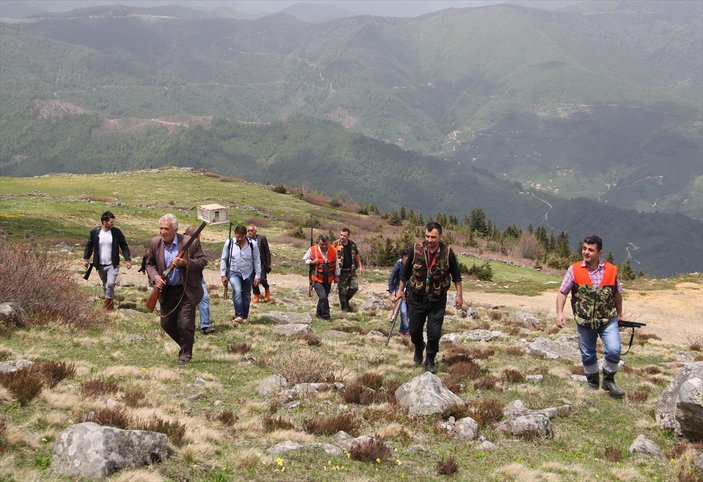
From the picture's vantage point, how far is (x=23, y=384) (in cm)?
735

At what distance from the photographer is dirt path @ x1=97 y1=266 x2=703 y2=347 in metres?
24.5

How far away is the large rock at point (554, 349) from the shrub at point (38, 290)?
10.3 meters

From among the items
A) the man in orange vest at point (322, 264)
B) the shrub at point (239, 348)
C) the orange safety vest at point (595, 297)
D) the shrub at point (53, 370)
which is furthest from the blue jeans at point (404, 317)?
the shrub at point (53, 370)

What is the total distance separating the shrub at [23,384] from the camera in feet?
23.5

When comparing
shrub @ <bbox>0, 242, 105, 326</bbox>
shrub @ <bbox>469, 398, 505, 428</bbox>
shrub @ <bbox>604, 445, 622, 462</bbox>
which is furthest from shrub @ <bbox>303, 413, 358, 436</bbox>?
shrub @ <bbox>0, 242, 105, 326</bbox>

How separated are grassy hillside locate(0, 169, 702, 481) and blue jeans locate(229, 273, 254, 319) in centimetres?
65

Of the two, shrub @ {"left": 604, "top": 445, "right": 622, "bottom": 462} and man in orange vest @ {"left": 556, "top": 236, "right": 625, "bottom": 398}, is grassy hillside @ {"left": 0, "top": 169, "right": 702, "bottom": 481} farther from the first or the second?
man in orange vest @ {"left": 556, "top": 236, "right": 625, "bottom": 398}

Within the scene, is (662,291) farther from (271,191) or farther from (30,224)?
(271,191)

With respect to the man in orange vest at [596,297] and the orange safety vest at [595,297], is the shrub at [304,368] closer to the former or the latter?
the man in orange vest at [596,297]

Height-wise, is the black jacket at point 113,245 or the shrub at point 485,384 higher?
the black jacket at point 113,245

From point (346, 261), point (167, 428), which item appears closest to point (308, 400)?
point (167, 428)

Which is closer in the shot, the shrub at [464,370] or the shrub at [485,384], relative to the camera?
the shrub at [485,384]

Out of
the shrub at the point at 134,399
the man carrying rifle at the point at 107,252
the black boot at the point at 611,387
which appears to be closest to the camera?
the shrub at the point at 134,399

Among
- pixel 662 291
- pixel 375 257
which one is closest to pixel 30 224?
pixel 375 257
